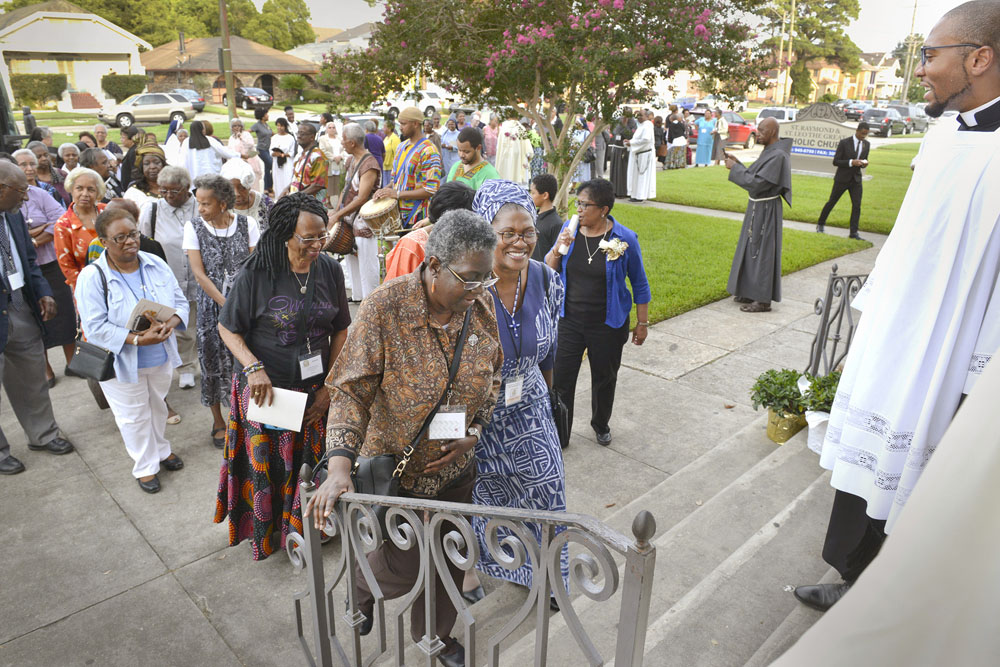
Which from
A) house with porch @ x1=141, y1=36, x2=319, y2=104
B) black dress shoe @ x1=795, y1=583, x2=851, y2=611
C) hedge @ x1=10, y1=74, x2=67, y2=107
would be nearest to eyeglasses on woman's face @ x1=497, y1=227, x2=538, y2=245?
black dress shoe @ x1=795, y1=583, x2=851, y2=611

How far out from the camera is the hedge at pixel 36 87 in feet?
150

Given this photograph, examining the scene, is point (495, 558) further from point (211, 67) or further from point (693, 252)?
point (211, 67)

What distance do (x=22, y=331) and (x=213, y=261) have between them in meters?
1.48

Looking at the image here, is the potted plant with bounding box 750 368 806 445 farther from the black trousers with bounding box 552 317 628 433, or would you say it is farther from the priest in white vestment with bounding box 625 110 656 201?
the priest in white vestment with bounding box 625 110 656 201

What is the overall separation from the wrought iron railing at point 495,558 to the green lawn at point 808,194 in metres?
13.7

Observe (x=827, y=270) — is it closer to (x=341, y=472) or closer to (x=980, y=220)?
(x=980, y=220)

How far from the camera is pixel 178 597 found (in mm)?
3768

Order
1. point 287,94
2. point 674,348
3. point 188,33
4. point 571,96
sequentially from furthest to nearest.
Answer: point 188,33
point 287,94
point 571,96
point 674,348

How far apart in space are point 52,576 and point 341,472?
2588 mm

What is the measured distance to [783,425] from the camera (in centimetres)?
501

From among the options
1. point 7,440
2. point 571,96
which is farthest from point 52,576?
point 571,96

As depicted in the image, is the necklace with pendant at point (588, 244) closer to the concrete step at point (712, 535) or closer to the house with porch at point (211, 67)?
the concrete step at point (712, 535)

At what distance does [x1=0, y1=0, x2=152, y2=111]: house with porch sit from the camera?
160 feet

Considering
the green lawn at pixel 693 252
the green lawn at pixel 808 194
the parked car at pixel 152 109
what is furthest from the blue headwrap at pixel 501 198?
the parked car at pixel 152 109
